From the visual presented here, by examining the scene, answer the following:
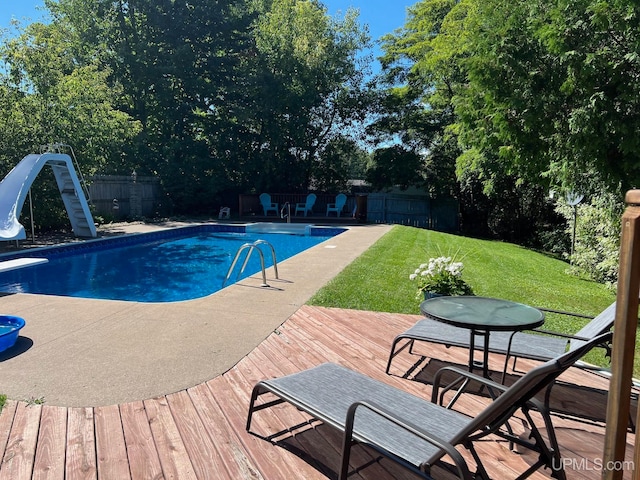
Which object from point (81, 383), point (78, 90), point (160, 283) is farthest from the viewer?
point (78, 90)

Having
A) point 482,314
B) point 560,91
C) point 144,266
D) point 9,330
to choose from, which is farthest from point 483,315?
point 144,266

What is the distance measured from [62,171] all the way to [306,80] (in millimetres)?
11236

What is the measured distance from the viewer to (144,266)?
33.5ft

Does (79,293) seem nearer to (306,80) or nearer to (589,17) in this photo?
(589,17)

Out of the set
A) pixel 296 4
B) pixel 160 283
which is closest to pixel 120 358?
pixel 160 283

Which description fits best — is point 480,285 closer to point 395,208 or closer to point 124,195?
point 395,208

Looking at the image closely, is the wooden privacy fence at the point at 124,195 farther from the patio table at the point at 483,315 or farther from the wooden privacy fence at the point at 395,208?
the patio table at the point at 483,315

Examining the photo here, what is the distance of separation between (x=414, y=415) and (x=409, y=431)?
1.23 feet

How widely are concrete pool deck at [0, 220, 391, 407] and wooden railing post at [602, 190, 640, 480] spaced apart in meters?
2.62

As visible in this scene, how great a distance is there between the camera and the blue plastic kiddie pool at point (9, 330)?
357cm

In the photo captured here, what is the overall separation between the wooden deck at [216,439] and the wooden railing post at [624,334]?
118 centimetres

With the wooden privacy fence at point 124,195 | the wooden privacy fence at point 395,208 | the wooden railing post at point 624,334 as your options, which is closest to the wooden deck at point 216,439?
the wooden railing post at point 624,334

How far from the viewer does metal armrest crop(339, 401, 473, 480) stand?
60.3 inches

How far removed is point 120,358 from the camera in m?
3.52
